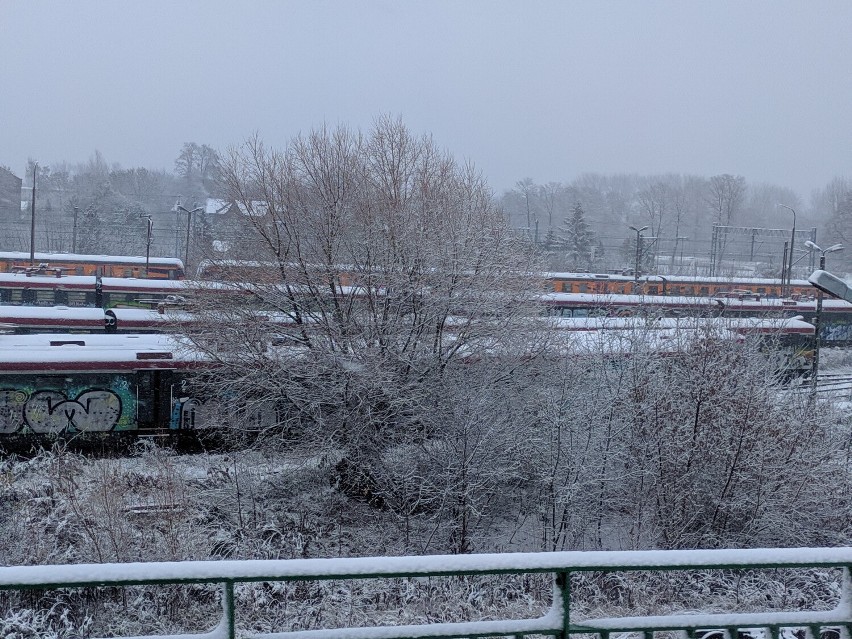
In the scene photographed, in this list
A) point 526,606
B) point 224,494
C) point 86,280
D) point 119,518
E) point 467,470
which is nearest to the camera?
point 526,606

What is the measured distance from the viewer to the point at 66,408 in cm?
1426

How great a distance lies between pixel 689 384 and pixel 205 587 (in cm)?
881

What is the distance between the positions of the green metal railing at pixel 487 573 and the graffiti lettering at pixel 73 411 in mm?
13299

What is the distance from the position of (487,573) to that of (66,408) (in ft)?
46.2

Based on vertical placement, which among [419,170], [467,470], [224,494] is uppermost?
[419,170]

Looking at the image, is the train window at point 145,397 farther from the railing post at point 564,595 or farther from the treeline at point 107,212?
the treeline at point 107,212

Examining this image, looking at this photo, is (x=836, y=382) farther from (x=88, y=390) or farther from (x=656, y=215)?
(x=656, y=215)

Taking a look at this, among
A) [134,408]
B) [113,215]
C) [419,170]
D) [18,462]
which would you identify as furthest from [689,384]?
[113,215]

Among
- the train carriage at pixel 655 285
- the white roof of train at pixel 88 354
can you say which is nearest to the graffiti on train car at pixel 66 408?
the white roof of train at pixel 88 354

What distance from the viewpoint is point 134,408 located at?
1467 centimetres

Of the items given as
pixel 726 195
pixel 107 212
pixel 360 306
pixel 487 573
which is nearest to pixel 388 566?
pixel 487 573

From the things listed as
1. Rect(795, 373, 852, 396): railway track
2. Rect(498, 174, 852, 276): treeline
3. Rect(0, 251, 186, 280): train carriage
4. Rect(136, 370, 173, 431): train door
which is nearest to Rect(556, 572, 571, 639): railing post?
Rect(136, 370, 173, 431): train door

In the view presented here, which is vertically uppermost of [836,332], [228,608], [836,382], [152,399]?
[228,608]

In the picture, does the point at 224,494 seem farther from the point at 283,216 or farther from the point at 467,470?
the point at 283,216
